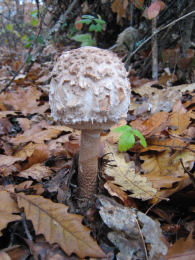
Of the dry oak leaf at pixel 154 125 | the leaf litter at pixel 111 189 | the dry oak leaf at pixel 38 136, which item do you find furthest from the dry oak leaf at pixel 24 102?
the dry oak leaf at pixel 154 125

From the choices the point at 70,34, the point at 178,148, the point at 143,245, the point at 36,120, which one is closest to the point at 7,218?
the point at 143,245

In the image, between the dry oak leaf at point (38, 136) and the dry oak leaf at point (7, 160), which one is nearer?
the dry oak leaf at point (7, 160)

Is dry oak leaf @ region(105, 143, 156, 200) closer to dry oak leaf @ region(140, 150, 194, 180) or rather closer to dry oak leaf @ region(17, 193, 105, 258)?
dry oak leaf @ region(140, 150, 194, 180)

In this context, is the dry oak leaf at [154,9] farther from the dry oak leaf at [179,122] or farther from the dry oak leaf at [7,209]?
the dry oak leaf at [7,209]

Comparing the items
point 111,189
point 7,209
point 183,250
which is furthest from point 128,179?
point 7,209

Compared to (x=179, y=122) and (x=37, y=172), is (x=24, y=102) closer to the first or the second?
(x=37, y=172)

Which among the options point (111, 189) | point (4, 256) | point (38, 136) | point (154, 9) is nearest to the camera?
point (4, 256)

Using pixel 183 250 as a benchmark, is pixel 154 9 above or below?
above

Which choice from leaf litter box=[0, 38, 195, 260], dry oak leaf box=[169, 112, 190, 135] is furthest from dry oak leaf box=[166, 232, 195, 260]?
dry oak leaf box=[169, 112, 190, 135]
